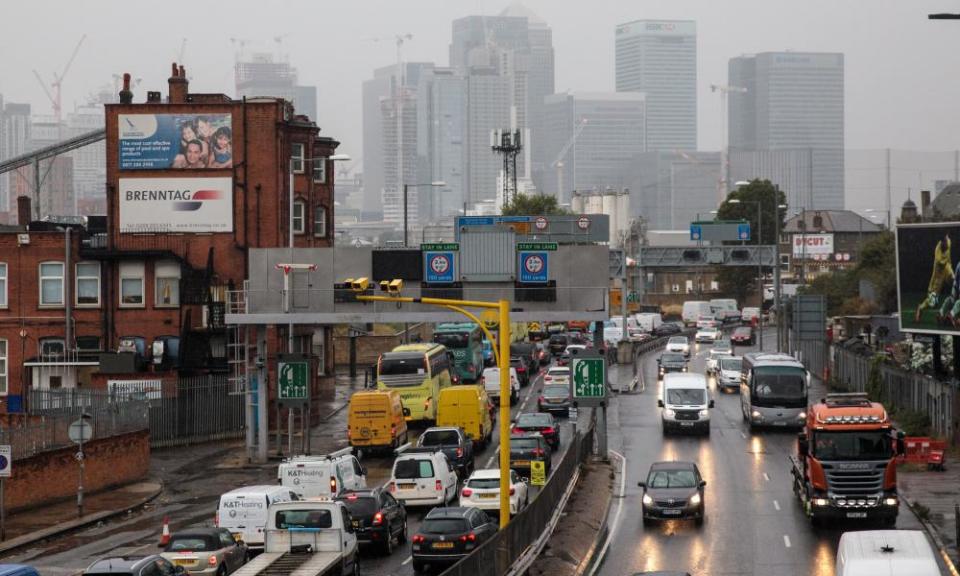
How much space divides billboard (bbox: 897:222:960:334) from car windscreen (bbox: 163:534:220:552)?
3362 centimetres

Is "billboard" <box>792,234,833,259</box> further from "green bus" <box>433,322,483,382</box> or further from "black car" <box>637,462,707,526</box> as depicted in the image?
"black car" <box>637,462,707,526</box>

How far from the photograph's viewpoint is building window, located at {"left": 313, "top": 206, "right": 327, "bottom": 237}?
71875 millimetres

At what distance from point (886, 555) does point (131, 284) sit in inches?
1923

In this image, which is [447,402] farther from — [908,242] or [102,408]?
[908,242]

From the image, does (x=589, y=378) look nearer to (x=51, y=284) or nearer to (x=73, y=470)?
(x=73, y=470)

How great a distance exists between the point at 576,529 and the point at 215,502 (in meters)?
14.1

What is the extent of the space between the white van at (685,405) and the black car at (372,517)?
27.0 meters

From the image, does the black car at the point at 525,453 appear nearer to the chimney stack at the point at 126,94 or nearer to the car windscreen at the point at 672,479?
the car windscreen at the point at 672,479

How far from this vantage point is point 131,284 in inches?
2608

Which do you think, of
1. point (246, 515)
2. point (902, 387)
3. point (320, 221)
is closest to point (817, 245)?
point (320, 221)

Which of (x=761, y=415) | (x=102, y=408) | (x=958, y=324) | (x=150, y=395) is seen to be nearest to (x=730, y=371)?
(x=761, y=415)

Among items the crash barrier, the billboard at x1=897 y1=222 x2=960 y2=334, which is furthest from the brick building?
the crash barrier

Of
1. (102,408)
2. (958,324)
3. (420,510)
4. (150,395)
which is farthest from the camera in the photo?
(150,395)

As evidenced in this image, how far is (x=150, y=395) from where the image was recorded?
194 feet
